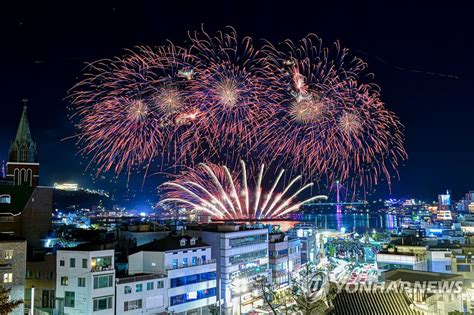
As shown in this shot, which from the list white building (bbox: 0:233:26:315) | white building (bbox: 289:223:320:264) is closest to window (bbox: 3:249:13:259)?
white building (bbox: 0:233:26:315)

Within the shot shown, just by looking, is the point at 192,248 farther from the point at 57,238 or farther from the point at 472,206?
the point at 472,206

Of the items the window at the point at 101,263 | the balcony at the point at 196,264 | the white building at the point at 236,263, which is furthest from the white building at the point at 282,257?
the window at the point at 101,263

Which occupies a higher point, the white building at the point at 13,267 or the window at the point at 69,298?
the white building at the point at 13,267

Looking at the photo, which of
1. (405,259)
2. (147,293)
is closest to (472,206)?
(405,259)

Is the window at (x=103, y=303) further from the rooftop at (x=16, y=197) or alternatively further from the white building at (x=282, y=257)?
the white building at (x=282, y=257)

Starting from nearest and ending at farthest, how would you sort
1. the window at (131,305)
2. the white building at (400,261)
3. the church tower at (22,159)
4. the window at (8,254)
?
the window at (8,254)
the window at (131,305)
the white building at (400,261)
the church tower at (22,159)

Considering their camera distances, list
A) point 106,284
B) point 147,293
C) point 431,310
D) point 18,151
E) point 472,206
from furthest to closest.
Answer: point 472,206 < point 18,151 < point 147,293 < point 106,284 < point 431,310
